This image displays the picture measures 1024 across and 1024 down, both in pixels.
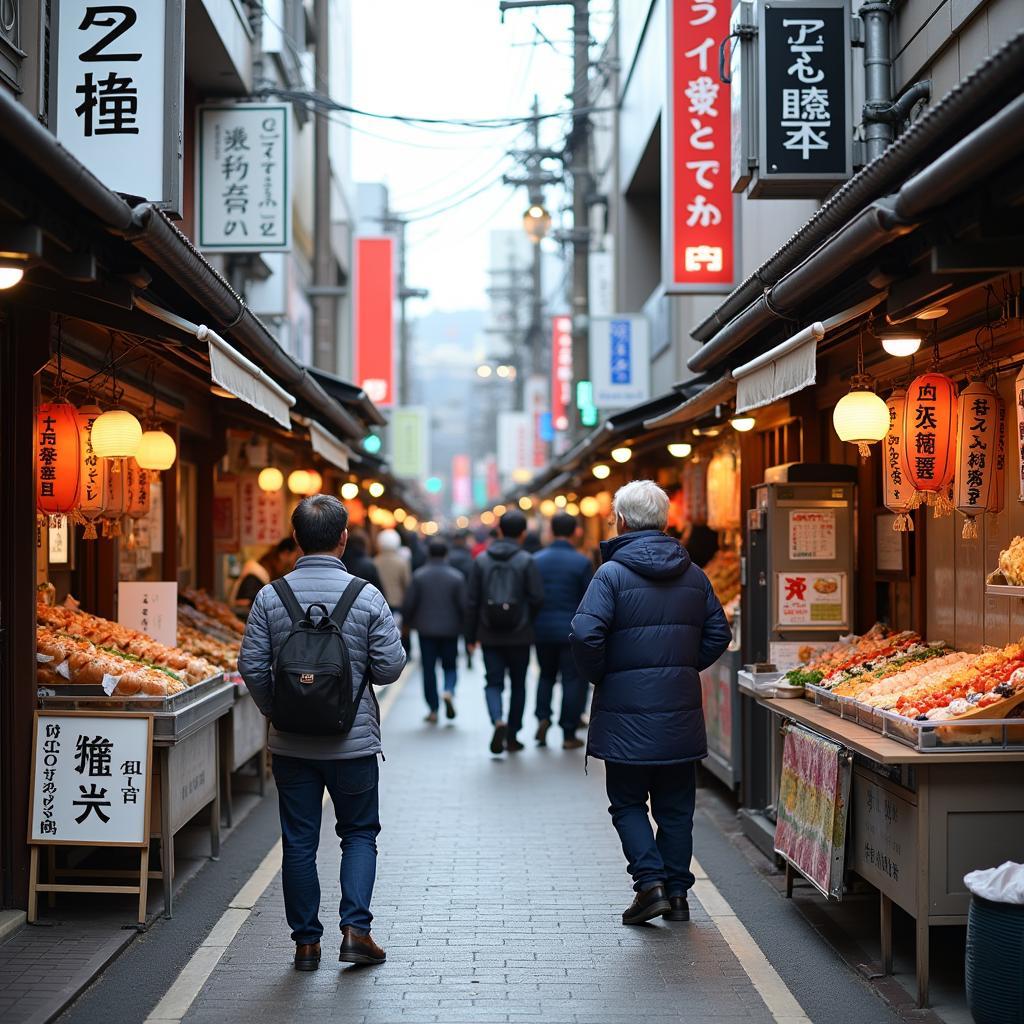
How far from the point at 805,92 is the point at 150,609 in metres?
6.25

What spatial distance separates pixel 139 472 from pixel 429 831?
3.59 metres

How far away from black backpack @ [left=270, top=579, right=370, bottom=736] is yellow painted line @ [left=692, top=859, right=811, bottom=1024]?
2404mm

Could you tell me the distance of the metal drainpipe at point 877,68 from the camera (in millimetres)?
9500

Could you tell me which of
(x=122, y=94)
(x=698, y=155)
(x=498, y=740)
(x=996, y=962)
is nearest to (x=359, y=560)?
(x=498, y=740)

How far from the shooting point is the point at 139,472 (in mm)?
10617

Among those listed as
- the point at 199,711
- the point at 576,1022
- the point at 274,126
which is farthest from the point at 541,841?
the point at 274,126

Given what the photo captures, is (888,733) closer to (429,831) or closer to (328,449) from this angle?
(429,831)

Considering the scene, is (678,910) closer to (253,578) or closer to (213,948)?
(213,948)

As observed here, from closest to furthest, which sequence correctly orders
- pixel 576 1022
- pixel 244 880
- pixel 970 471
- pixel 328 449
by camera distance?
1. pixel 576 1022
2. pixel 970 471
3. pixel 244 880
4. pixel 328 449

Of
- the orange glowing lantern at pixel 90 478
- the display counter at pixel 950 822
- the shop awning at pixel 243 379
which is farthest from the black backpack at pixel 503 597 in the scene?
the display counter at pixel 950 822

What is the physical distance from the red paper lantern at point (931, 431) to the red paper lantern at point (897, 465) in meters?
0.09

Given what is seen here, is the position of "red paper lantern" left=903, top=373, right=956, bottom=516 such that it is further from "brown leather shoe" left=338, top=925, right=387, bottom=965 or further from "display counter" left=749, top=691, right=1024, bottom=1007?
"brown leather shoe" left=338, top=925, right=387, bottom=965

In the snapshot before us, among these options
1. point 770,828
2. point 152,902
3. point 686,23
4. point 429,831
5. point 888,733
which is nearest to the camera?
point 888,733

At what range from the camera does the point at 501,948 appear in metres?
7.35
